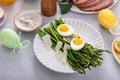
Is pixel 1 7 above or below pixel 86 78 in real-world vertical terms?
above

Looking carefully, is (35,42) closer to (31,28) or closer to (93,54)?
(31,28)

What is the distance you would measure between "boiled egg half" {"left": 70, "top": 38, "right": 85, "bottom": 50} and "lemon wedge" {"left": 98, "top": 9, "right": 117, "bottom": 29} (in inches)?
6.3

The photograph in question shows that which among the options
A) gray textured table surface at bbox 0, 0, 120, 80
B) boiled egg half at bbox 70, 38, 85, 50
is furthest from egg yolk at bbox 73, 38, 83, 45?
gray textured table surface at bbox 0, 0, 120, 80

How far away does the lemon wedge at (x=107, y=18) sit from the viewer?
0.97 meters

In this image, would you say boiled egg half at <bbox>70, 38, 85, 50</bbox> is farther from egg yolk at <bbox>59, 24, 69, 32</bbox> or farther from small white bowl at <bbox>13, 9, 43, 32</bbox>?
small white bowl at <bbox>13, 9, 43, 32</bbox>

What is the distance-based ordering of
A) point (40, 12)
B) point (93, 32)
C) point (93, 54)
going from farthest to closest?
1. point (40, 12)
2. point (93, 32)
3. point (93, 54)

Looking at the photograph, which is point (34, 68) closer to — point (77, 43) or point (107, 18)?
point (77, 43)

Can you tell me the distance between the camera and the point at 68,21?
1.00 metres

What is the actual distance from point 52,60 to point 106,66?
0.20m

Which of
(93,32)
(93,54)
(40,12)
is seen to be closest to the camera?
(93,54)

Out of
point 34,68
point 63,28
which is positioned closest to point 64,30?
point 63,28

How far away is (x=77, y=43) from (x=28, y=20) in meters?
0.27

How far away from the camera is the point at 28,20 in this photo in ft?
3.37

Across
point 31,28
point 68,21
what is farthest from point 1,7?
point 68,21
